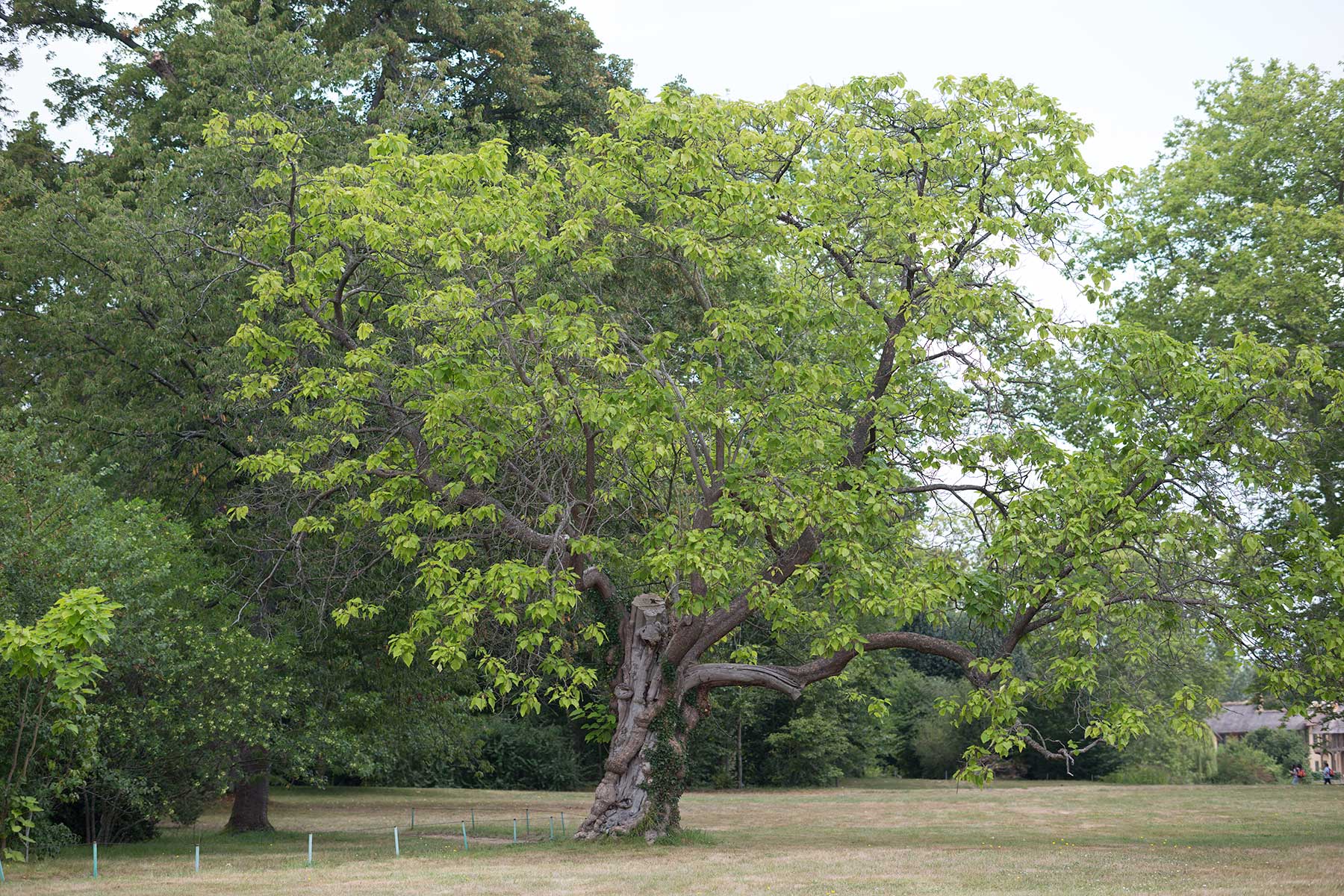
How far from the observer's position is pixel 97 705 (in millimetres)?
17297

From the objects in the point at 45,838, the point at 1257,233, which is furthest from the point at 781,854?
the point at 1257,233

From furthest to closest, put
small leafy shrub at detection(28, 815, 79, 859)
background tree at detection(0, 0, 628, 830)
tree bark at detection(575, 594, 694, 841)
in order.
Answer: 1. background tree at detection(0, 0, 628, 830)
2. tree bark at detection(575, 594, 694, 841)
3. small leafy shrub at detection(28, 815, 79, 859)

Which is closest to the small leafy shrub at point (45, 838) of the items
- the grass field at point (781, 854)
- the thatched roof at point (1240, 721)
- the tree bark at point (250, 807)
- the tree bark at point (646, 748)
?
the grass field at point (781, 854)

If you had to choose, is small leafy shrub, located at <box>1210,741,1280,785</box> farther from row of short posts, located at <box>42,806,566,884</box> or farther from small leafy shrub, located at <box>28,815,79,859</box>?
small leafy shrub, located at <box>28,815,79,859</box>

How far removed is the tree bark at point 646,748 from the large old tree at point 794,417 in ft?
0.16

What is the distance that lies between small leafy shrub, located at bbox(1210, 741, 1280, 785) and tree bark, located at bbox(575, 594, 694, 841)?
42.2m

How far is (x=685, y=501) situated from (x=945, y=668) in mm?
41015

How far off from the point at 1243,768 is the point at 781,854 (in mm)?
42799

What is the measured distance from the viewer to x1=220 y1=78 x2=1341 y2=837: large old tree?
51.5ft

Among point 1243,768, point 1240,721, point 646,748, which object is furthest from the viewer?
point 1240,721

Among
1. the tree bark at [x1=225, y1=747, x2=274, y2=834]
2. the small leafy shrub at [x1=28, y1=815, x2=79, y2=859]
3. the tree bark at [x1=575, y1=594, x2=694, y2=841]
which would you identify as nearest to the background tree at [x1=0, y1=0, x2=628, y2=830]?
the tree bark at [x1=225, y1=747, x2=274, y2=834]

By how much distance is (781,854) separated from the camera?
61.5ft

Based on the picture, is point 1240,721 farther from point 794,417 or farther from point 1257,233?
point 794,417

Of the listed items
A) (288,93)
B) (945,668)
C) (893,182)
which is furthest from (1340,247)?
(945,668)
